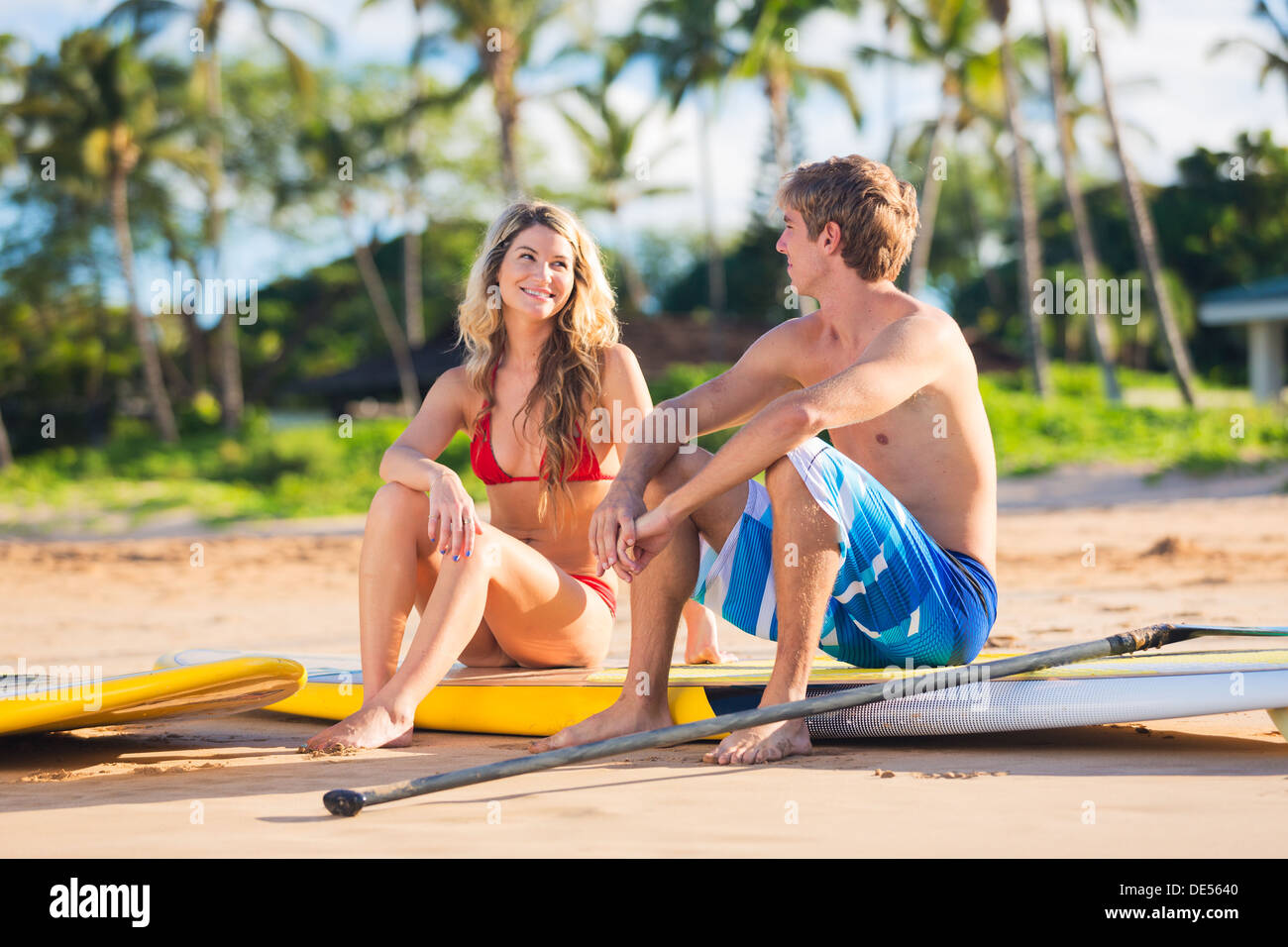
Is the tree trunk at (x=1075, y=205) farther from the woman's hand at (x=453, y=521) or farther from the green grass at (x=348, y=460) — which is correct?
the woman's hand at (x=453, y=521)

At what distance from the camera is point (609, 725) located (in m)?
3.03

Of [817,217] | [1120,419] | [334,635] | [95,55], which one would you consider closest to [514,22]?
[95,55]

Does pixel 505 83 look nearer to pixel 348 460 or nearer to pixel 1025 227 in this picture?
pixel 348 460

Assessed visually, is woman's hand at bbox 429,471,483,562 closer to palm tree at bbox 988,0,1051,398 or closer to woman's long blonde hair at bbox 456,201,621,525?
woman's long blonde hair at bbox 456,201,621,525

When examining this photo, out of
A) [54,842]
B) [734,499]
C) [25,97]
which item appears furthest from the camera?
[25,97]

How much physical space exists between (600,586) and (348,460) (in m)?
15.3

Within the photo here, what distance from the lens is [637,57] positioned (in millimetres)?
24047

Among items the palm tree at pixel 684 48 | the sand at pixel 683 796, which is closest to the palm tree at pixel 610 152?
the palm tree at pixel 684 48

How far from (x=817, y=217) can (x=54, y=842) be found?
7.11ft

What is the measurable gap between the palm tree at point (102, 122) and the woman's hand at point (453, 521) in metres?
22.2

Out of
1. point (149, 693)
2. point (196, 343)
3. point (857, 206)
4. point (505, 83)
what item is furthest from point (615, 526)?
point (196, 343)

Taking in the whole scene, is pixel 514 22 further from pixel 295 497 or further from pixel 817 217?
pixel 817 217

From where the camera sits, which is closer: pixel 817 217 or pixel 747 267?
pixel 817 217
